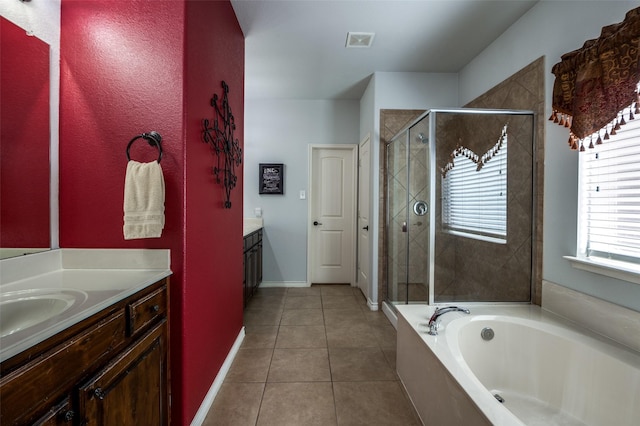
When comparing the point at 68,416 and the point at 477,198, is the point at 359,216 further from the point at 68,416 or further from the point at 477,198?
the point at 68,416

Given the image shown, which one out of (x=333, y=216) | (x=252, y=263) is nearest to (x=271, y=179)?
(x=333, y=216)

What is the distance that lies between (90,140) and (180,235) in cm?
62

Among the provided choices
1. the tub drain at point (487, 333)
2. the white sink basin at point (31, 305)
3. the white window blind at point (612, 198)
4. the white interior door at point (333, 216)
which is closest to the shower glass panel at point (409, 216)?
the tub drain at point (487, 333)

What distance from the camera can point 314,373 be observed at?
1947 mm

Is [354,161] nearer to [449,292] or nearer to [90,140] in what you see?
[449,292]

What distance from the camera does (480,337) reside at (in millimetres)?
1699

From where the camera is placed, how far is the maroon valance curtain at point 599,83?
129 centimetres

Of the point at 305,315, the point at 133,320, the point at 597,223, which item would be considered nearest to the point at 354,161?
the point at 305,315

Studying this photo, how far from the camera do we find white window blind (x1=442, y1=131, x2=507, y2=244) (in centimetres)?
221

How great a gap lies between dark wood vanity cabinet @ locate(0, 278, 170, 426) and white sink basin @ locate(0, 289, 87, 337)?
154 mm

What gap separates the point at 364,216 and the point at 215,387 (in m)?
2.44

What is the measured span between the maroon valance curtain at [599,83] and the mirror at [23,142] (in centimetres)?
267

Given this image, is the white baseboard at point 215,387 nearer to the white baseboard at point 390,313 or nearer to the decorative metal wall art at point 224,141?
the decorative metal wall art at point 224,141

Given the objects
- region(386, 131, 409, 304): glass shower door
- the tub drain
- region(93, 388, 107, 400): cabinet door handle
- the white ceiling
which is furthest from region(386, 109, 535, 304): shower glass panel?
region(93, 388, 107, 400): cabinet door handle
